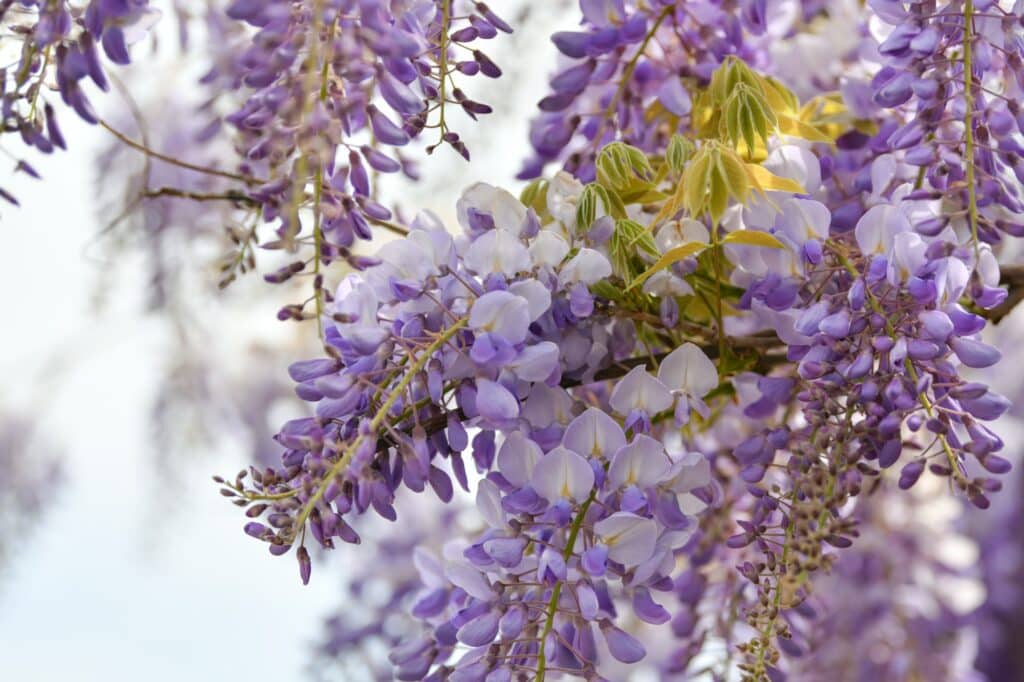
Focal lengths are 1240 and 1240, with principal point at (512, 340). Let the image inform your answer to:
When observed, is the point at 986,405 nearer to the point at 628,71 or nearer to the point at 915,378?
the point at 915,378

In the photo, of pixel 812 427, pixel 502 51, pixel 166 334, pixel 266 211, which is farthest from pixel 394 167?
pixel 166 334

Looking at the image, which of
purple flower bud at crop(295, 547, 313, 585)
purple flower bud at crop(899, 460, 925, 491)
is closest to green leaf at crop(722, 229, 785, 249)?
purple flower bud at crop(899, 460, 925, 491)

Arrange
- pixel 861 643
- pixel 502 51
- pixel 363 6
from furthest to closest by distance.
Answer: pixel 861 643 → pixel 502 51 → pixel 363 6

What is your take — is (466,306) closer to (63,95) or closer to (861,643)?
(63,95)

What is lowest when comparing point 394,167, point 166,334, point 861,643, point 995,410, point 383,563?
point 861,643

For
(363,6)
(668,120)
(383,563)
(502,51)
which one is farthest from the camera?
(383,563)

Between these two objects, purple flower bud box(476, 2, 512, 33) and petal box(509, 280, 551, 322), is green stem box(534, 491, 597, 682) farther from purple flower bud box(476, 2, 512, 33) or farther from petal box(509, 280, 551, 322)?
purple flower bud box(476, 2, 512, 33)

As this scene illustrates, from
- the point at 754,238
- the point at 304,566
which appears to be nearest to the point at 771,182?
the point at 754,238

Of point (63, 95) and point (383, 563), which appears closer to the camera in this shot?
point (63, 95)
